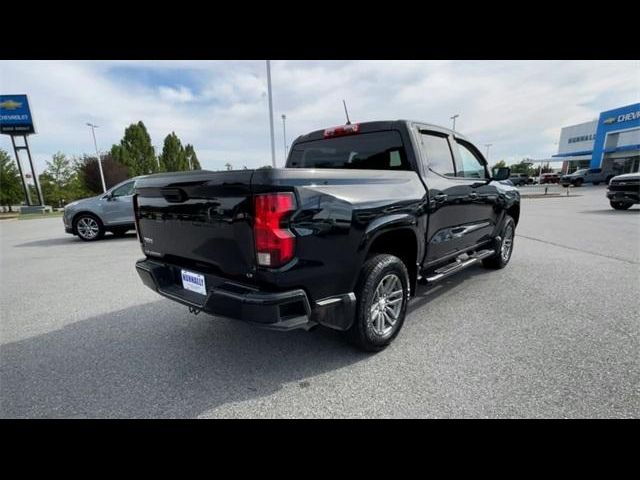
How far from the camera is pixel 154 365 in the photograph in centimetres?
265

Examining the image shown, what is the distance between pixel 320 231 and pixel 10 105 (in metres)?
37.1

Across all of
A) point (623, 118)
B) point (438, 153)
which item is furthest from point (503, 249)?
point (623, 118)

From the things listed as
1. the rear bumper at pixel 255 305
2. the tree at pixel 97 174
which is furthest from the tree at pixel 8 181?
the rear bumper at pixel 255 305

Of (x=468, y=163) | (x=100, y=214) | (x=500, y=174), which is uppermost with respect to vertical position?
(x=468, y=163)

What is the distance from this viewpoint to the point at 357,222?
2.38 metres

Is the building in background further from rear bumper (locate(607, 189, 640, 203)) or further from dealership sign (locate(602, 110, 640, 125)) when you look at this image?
rear bumper (locate(607, 189, 640, 203))

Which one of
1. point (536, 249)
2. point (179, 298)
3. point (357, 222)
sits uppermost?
point (357, 222)

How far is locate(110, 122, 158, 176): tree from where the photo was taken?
4512cm

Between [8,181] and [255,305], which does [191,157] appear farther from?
[255,305]

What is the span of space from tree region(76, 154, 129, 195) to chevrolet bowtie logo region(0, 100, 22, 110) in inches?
513
